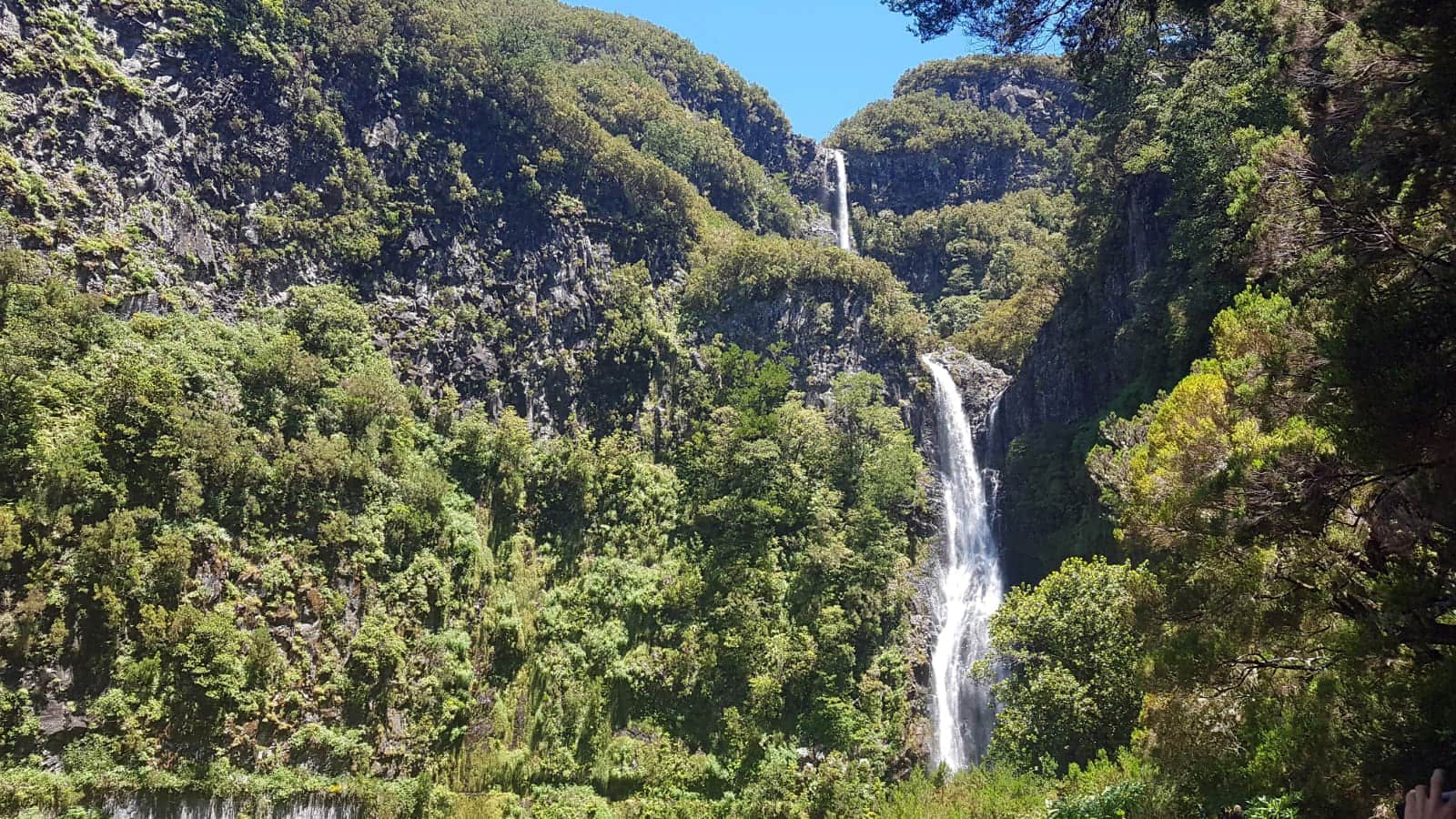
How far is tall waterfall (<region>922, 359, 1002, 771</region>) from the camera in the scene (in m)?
22.6

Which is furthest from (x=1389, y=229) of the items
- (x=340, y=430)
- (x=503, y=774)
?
(x=340, y=430)

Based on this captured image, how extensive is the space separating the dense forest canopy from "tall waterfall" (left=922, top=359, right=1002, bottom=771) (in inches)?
43.0

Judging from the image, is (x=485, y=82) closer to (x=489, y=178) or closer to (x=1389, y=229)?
(x=489, y=178)

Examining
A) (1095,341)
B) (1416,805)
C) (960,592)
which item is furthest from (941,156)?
(1416,805)

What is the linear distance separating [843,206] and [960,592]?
36174 millimetres

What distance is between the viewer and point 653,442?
26.4 meters

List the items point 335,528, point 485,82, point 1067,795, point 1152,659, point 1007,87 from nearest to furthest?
1. point 1152,659
2. point 1067,795
3. point 335,528
4. point 485,82
5. point 1007,87

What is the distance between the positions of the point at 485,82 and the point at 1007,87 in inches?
2038

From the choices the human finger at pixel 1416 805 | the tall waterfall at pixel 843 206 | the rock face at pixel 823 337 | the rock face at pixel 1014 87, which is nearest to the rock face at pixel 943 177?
the tall waterfall at pixel 843 206

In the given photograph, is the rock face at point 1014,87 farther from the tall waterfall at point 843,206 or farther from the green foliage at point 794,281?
the green foliage at point 794,281

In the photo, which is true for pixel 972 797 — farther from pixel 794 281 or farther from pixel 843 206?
pixel 843 206

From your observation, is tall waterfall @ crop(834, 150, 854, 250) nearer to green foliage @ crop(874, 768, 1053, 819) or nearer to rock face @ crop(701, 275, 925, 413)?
rock face @ crop(701, 275, 925, 413)

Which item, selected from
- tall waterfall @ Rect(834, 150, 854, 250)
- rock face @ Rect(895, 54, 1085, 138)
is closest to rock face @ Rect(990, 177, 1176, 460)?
tall waterfall @ Rect(834, 150, 854, 250)

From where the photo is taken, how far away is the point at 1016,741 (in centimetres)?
1642
